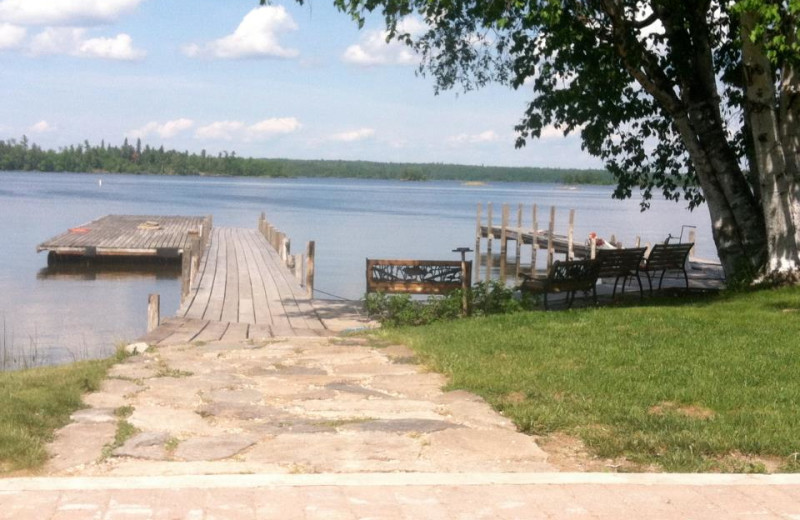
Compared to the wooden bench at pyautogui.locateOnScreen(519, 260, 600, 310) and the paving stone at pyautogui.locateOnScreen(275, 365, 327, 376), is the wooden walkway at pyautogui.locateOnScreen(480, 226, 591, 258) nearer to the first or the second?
the wooden bench at pyautogui.locateOnScreen(519, 260, 600, 310)

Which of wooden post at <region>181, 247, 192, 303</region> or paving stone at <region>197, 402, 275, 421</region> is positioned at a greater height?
paving stone at <region>197, 402, 275, 421</region>

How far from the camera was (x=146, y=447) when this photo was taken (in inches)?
203

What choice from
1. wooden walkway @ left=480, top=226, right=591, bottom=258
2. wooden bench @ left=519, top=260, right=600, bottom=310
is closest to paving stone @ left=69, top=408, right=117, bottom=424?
wooden bench @ left=519, top=260, right=600, bottom=310

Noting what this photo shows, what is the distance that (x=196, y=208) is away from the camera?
8906 cm

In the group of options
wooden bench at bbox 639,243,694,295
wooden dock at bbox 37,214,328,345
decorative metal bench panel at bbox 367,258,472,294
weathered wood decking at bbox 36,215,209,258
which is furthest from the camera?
weathered wood decking at bbox 36,215,209,258

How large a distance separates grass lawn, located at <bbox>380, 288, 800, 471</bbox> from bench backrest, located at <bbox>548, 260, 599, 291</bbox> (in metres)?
2.62

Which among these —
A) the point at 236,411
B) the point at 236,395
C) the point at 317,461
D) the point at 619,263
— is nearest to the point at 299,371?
the point at 236,395

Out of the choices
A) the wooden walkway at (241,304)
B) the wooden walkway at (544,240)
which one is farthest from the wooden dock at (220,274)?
the wooden walkway at (544,240)

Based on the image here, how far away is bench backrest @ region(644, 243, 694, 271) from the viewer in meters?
16.8

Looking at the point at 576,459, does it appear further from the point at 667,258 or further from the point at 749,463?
the point at 667,258

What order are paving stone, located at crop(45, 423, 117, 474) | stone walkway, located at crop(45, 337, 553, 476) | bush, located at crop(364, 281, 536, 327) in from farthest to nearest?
bush, located at crop(364, 281, 536, 327), stone walkway, located at crop(45, 337, 553, 476), paving stone, located at crop(45, 423, 117, 474)

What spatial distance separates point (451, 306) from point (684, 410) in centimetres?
654

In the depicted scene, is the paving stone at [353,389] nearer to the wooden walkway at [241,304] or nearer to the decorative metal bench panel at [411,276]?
the wooden walkway at [241,304]

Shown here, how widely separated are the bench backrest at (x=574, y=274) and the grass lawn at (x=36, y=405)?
767 cm
